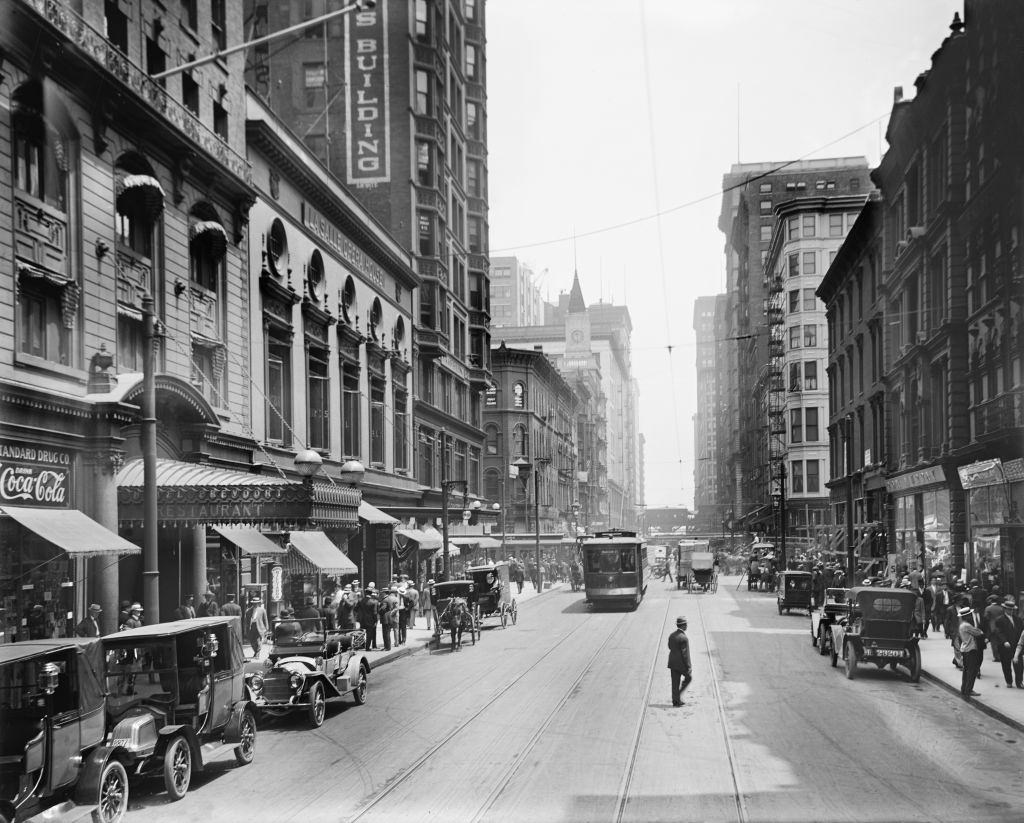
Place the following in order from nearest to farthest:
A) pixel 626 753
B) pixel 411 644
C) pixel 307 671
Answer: pixel 626 753, pixel 307 671, pixel 411 644

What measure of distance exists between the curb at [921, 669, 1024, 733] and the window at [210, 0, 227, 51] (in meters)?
25.1

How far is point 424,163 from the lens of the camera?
184 feet

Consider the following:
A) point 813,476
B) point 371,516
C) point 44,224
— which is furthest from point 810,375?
point 44,224

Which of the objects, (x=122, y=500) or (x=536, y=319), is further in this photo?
(x=536, y=319)

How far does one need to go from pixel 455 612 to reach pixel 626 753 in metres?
15.9

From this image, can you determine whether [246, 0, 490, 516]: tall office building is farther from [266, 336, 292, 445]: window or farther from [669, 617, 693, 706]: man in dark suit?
[669, 617, 693, 706]: man in dark suit

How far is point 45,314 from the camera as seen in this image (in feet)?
70.7

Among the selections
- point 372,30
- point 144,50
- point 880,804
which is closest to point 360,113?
point 372,30

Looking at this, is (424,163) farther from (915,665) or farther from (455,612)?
(915,665)

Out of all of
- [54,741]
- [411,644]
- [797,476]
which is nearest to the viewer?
[54,741]

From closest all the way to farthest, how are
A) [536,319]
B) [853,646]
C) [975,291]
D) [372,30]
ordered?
[853,646]
[975,291]
[372,30]
[536,319]

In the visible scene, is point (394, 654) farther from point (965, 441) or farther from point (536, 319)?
point (536, 319)

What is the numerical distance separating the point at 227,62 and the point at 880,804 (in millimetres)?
28245

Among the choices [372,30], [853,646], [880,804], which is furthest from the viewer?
[372,30]
